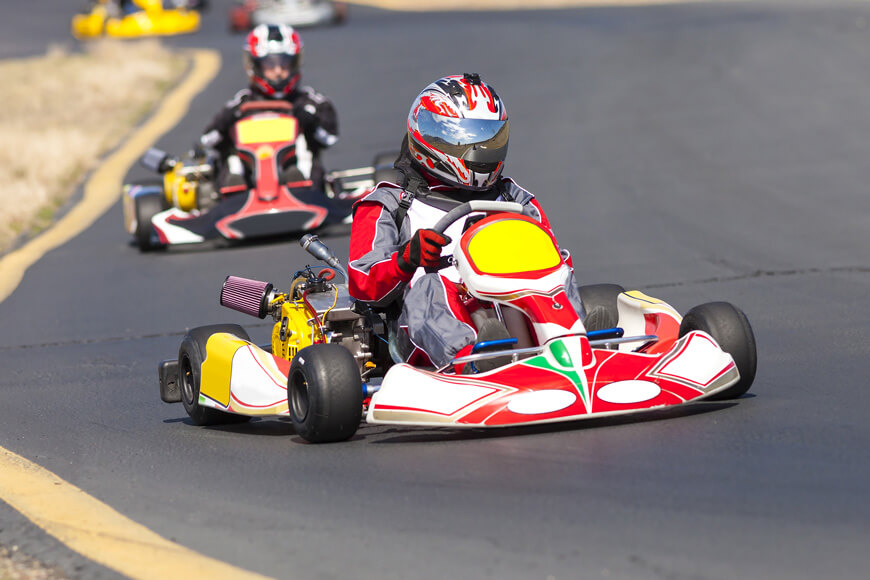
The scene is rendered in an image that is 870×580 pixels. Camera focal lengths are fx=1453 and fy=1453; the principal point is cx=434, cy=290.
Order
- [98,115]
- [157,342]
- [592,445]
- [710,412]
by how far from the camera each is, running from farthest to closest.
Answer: [98,115], [157,342], [710,412], [592,445]

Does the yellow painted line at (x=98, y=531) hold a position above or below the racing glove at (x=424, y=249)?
below

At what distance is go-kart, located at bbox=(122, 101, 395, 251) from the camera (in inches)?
446

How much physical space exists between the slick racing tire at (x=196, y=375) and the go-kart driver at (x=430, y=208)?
0.69 metres

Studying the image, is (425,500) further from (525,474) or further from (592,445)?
(592,445)

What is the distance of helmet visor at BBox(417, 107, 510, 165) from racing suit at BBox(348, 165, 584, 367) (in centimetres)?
21

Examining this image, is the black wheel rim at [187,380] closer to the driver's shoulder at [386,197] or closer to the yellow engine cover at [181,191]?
the driver's shoulder at [386,197]

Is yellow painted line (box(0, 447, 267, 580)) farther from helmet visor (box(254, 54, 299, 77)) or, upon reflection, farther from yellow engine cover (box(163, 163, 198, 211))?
helmet visor (box(254, 54, 299, 77))

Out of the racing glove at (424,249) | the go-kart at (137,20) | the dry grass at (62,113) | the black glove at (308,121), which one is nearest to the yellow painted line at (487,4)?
the go-kart at (137,20)

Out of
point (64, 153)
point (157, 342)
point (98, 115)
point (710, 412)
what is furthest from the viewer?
point (98, 115)

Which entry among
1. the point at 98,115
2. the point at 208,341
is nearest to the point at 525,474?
the point at 208,341

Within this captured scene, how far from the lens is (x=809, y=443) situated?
15.5 feet

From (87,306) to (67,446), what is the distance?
13.2 feet

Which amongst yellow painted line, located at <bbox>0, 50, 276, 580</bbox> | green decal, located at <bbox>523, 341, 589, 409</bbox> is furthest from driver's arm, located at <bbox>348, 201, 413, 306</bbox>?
yellow painted line, located at <bbox>0, 50, 276, 580</bbox>

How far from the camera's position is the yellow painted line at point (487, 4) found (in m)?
32.7
